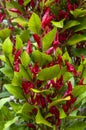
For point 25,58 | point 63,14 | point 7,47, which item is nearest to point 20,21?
point 63,14

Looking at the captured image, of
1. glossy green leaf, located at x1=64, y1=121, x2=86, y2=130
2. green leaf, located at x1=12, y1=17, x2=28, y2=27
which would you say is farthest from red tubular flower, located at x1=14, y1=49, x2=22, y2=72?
green leaf, located at x1=12, y1=17, x2=28, y2=27

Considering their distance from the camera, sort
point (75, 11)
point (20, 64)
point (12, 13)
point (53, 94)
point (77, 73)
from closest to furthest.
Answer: point (20, 64) < point (53, 94) < point (77, 73) < point (75, 11) < point (12, 13)

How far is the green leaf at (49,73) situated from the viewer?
1406mm

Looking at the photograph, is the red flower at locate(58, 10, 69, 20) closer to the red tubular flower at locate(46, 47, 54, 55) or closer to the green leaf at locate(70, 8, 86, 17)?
the green leaf at locate(70, 8, 86, 17)

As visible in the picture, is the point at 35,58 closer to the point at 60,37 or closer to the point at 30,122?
the point at 30,122

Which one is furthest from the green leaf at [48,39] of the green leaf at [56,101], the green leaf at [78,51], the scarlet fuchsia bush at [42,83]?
the green leaf at [78,51]

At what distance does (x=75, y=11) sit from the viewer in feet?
6.23

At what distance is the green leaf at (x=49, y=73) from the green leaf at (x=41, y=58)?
59 mm

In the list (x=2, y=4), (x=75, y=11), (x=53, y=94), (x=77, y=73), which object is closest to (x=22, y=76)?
(x=53, y=94)

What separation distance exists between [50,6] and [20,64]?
26.4 inches

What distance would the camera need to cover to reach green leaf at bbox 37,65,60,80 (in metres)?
1.41

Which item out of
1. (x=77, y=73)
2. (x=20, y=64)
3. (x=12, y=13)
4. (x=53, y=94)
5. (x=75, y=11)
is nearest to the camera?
(x=20, y=64)

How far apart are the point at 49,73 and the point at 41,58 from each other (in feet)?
0.22

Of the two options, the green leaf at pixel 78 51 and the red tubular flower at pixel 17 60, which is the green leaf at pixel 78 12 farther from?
the red tubular flower at pixel 17 60
